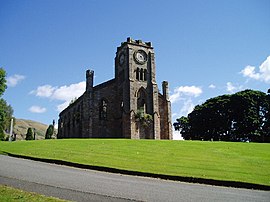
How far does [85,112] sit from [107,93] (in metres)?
5.63

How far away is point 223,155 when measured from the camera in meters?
21.2

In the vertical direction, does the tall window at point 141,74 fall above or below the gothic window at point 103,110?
above

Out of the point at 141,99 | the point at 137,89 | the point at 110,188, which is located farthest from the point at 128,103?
the point at 110,188

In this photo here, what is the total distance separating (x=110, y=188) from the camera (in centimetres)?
1190

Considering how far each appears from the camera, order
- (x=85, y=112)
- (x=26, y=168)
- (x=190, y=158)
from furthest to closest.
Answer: (x=85, y=112), (x=190, y=158), (x=26, y=168)

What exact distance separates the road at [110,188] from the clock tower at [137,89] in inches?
1264

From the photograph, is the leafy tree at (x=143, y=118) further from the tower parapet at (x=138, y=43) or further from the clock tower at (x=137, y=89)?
the tower parapet at (x=138, y=43)

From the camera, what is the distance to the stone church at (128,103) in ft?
157

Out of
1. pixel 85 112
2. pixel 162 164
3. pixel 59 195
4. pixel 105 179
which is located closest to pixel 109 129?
pixel 85 112

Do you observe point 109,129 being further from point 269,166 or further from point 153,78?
point 269,166

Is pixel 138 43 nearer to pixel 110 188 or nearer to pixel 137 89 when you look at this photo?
pixel 137 89

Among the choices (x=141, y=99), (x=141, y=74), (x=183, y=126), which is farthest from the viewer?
(x=183, y=126)

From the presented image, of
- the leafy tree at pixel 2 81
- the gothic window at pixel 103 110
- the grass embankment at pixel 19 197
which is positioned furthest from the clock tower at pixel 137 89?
the grass embankment at pixel 19 197

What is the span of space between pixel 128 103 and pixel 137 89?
365 centimetres
